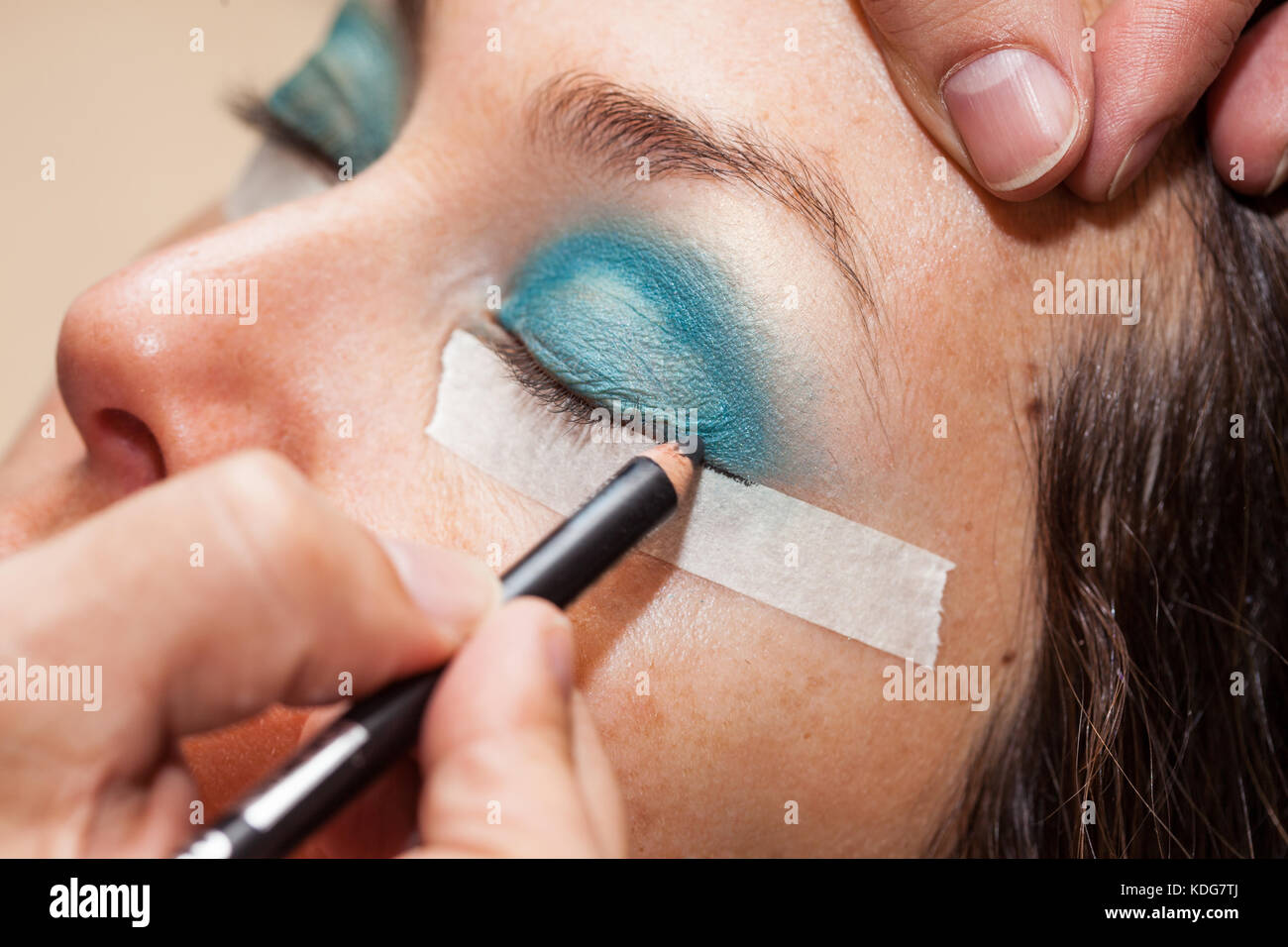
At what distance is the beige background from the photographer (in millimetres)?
1593

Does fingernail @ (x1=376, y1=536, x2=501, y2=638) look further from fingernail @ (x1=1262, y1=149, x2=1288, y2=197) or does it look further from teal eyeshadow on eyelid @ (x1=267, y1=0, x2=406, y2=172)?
fingernail @ (x1=1262, y1=149, x2=1288, y2=197)

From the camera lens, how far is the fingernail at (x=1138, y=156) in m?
0.69

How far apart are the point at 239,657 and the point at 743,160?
465mm

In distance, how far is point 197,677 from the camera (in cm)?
50

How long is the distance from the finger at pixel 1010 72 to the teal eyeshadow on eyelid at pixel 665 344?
0.21 m

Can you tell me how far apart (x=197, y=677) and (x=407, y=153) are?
18.5 inches

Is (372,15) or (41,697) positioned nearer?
(41,697)

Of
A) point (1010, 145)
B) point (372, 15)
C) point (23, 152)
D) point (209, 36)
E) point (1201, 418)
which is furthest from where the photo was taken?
point (209, 36)

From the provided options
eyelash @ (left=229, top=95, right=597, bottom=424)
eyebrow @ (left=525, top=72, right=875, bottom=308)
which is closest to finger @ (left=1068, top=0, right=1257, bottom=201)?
eyebrow @ (left=525, top=72, right=875, bottom=308)

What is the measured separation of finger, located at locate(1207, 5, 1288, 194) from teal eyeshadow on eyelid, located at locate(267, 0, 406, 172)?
0.71 metres

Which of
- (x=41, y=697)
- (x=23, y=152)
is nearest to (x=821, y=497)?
(x=41, y=697)

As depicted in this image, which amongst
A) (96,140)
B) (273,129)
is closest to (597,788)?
(273,129)

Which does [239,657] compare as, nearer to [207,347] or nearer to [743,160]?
[207,347]

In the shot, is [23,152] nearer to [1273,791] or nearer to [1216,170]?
[1216,170]
